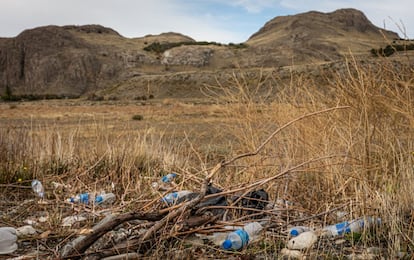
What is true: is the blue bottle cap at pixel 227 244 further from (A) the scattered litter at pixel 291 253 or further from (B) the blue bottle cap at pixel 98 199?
(B) the blue bottle cap at pixel 98 199

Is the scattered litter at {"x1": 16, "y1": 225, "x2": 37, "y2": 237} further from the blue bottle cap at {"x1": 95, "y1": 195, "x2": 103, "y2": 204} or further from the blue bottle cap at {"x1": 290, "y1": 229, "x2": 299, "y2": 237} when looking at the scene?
the blue bottle cap at {"x1": 290, "y1": 229, "x2": 299, "y2": 237}

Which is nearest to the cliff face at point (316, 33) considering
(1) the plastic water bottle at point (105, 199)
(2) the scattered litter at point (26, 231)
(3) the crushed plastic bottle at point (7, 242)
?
Answer: (1) the plastic water bottle at point (105, 199)

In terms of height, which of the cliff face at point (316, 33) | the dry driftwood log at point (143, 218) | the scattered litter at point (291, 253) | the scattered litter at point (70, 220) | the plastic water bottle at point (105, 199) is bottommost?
the plastic water bottle at point (105, 199)

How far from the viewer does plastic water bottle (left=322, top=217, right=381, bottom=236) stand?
284 centimetres

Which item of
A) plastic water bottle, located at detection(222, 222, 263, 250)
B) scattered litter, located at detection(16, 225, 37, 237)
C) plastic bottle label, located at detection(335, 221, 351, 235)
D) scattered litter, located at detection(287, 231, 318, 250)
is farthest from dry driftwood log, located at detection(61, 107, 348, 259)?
scattered litter, located at detection(16, 225, 37, 237)

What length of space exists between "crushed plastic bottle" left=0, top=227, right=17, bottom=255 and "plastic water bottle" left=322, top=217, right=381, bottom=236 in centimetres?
191

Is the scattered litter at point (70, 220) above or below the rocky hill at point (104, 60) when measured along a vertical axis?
below

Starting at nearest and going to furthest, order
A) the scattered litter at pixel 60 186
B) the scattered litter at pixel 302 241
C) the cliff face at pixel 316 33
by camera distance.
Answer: the scattered litter at pixel 302 241
the scattered litter at pixel 60 186
the cliff face at pixel 316 33

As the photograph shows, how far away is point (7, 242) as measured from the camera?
107 inches

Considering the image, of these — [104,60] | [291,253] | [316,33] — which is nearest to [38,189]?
[291,253]

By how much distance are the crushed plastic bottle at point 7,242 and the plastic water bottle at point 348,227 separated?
1.91 meters

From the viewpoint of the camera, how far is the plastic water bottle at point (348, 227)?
9.33 ft

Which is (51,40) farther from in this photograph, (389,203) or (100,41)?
(389,203)

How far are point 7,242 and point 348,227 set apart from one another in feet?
6.95
